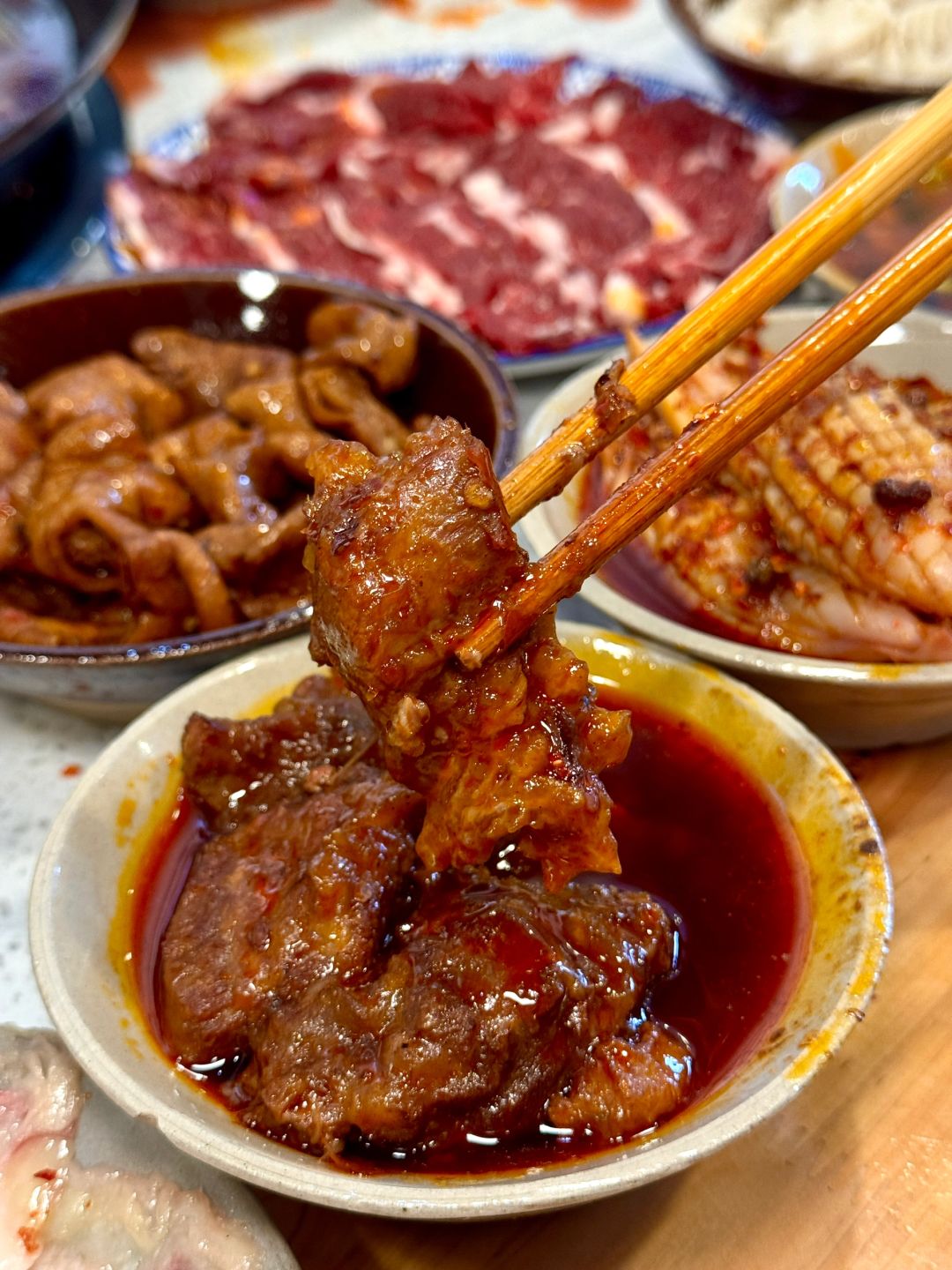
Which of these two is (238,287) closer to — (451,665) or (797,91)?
(451,665)

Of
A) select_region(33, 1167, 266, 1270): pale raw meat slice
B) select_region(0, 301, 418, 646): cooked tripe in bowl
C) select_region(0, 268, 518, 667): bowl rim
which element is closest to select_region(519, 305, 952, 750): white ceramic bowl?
select_region(0, 268, 518, 667): bowl rim

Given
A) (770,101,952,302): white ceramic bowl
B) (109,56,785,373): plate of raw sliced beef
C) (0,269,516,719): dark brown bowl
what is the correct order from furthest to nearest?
(109,56,785,373): plate of raw sliced beef < (770,101,952,302): white ceramic bowl < (0,269,516,719): dark brown bowl

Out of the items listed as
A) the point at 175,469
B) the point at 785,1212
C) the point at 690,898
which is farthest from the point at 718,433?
the point at 175,469

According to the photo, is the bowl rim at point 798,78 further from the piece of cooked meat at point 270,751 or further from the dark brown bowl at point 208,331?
the piece of cooked meat at point 270,751

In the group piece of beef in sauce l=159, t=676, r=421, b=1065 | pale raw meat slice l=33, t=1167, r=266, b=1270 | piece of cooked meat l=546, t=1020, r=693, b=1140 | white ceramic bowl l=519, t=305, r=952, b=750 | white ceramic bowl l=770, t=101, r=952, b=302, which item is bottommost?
pale raw meat slice l=33, t=1167, r=266, b=1270

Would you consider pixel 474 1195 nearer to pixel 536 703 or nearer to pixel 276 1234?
pixel 276 1234

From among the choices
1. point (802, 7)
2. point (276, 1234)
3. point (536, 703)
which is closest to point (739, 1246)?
point (276, 1234)

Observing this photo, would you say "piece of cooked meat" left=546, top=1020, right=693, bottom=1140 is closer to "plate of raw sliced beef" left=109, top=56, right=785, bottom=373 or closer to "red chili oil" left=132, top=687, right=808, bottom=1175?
"red chili oil" left=132, top=687, right=808, bottom=1175
